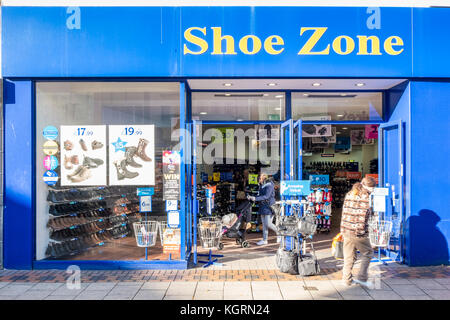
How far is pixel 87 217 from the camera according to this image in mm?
7852

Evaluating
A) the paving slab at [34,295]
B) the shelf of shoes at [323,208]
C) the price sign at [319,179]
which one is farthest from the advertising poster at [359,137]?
the paving slab at [34,295]

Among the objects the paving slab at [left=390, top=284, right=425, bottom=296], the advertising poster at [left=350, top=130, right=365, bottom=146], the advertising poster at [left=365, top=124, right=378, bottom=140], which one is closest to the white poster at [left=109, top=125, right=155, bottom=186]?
the paving slab at [left=390, top=284, right=425, bottom=296]

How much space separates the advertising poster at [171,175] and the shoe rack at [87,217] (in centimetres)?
78

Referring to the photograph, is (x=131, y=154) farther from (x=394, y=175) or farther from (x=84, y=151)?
(x=394, y=175)

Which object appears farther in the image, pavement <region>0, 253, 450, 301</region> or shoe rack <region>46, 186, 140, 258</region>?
shoe rack <region>46, 186, 140, 258</region>

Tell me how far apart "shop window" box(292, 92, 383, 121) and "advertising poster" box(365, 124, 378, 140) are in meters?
1.18

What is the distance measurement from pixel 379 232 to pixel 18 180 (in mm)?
6499

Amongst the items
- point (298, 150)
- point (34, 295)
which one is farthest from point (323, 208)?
point (34, 295)

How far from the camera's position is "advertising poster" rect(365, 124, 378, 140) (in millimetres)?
8992

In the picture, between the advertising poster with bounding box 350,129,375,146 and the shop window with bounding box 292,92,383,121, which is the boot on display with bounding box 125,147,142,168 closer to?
the shop window with bounding box 292,92,383,121

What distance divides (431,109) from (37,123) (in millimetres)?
7169

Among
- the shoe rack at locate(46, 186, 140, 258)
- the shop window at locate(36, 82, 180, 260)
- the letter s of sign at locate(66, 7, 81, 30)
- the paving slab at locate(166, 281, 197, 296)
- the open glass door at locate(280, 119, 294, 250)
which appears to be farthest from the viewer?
the shoe rack at locate(46, 186, 140, 258)

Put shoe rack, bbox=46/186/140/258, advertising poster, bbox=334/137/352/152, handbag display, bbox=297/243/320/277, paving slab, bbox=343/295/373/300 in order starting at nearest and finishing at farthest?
paving slab, bbox=343/295/373/300
handbag display, bbox=297/243/320/277
shoe rack, bbox=46/186/140/258
advertising poster, bbox=334/137/352/152

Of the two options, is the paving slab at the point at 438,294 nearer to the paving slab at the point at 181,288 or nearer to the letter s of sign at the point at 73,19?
the paving slab at the point at 181,288
